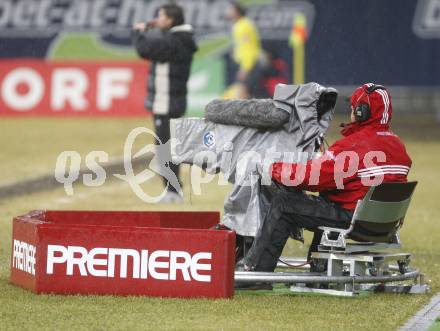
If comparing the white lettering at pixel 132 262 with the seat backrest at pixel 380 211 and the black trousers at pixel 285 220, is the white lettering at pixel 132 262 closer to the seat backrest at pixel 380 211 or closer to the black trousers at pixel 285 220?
the black trousers at pixel 285 220

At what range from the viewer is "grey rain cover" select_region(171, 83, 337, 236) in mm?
9141

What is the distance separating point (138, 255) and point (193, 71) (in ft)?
61.3

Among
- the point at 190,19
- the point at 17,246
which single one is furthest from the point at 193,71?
the point at 17,246

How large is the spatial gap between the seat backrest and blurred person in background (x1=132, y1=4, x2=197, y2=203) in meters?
6.69

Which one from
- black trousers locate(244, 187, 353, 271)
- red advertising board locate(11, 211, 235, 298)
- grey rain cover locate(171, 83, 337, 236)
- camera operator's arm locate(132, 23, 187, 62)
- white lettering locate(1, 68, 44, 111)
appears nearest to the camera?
red advertising board locate(11, 211, 235, 298)

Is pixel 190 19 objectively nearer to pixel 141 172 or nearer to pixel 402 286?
pixel 141 172

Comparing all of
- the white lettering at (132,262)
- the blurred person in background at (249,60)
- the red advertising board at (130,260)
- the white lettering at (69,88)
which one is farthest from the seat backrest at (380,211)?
the white lettering at (69,88)

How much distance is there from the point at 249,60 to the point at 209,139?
1668 centimetres

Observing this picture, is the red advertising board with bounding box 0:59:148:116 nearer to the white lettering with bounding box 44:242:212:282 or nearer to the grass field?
the grass field

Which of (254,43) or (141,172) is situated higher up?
(254,43)

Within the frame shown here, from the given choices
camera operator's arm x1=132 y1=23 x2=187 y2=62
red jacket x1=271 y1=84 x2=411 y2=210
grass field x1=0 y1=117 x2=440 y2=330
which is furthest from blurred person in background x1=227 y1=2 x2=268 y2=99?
red jacket x1=271 y1=84 x2=411 y2=210

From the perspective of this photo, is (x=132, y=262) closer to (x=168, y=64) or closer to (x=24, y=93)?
(x=168, y=64)

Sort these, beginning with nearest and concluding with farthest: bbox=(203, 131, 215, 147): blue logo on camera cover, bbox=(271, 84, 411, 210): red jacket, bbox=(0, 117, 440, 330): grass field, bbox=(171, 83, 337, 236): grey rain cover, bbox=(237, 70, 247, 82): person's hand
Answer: bbox=(0, 117, 440, 330): grass field < bbox=(271, 84, 411, 210): red jacket < bbox=(171, 83, 337, 236): grey rain cover < bbox=(203, 131, 215, 147): blue logo on camera cover < bbox=(237, 70, 247, 82): person's hand

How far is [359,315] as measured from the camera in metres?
8.25
